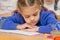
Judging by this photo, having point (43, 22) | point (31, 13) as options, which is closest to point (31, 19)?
point (31, 13)

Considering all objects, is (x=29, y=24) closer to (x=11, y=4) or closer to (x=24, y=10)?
(x=24, y=10)

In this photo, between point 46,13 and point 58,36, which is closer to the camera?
point 58,36

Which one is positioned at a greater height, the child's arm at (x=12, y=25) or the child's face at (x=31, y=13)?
the child's face at (x=31, y=13)

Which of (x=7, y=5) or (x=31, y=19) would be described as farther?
(x=7, y=5)

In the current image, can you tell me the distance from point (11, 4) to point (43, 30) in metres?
0.99

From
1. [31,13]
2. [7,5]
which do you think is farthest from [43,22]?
[7,5]

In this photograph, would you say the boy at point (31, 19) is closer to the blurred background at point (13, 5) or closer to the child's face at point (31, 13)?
the child's face at point (31, 13)

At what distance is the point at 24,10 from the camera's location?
1.18 meters

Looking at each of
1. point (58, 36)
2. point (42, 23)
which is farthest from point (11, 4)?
point (58, 36)

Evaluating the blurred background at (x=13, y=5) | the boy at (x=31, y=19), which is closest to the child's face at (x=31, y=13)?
the boy at (x=31, y=19)

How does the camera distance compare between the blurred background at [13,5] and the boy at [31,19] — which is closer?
the boy at [31,19]

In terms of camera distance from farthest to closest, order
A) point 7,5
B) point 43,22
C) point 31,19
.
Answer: point 7,5 < point 43,22 < point 31,19

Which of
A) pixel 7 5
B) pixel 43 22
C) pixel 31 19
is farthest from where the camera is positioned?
pixel 7 5

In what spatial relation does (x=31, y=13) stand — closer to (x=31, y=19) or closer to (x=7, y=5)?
(x=31, y=19)
